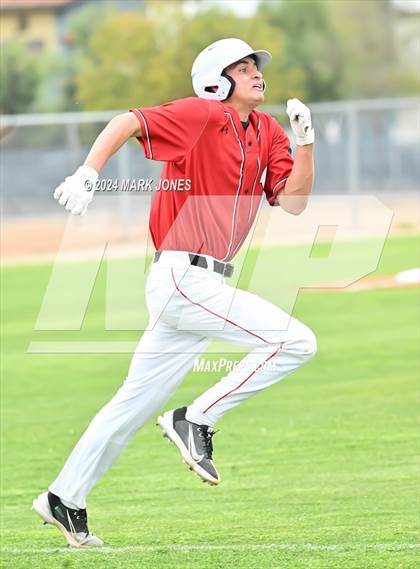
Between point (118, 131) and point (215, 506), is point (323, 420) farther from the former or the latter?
point (118, 131)

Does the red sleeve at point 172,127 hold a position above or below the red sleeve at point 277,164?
above

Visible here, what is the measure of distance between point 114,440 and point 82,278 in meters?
16.1

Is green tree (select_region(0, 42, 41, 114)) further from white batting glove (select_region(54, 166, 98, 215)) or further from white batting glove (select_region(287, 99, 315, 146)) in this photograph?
white batting glove (select_region(54, 166, 98, 215))

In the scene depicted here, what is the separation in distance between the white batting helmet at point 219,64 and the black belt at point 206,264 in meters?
0.89

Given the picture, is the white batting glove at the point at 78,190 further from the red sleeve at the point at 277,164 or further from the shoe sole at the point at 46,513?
the shoe sole at the point at 46,513

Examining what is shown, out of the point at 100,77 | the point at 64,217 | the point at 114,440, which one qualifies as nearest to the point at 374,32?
the point at 100,77

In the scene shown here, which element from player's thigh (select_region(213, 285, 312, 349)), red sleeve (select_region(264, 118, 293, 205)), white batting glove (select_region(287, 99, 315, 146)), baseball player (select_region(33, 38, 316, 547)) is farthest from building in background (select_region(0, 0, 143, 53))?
player's thigh (select_region(213, 285, 312, 349))

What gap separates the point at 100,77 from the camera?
151 feet

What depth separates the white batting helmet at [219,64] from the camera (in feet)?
22.6

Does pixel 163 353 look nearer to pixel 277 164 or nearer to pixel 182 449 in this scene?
pixel 182 449

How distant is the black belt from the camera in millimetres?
6711

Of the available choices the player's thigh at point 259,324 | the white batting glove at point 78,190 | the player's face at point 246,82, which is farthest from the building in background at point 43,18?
the white batting glove at point 78,190

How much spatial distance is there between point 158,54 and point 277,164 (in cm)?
3896

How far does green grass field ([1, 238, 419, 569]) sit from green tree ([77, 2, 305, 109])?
2935cm
